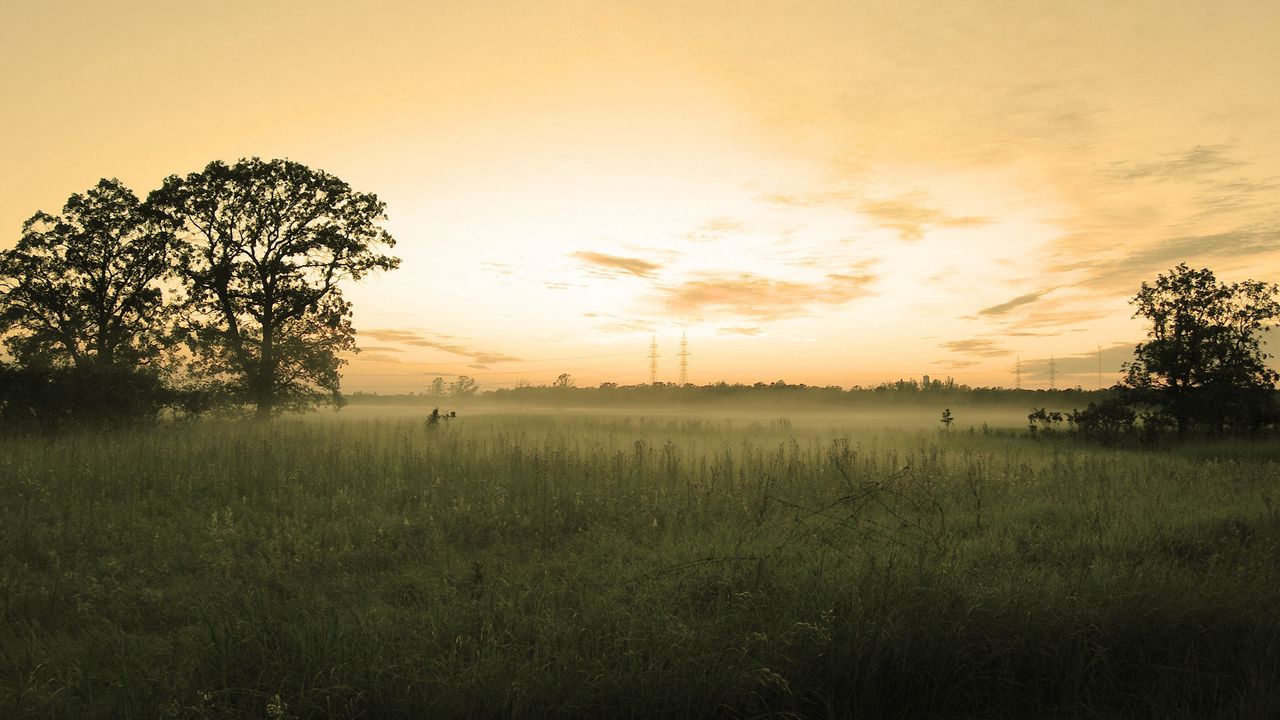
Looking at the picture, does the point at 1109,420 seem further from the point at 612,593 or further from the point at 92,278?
the point at 92,278

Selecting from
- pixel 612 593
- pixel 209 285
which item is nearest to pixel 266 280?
pixel 209 285

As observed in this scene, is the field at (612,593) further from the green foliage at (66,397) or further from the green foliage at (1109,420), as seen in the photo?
the green foliage at (1109,420)

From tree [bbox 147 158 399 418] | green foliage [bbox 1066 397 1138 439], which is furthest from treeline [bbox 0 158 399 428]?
green foliage [bbox 1066 397 1138 439]

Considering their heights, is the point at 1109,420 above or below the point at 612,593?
above

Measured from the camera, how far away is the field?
3885mm

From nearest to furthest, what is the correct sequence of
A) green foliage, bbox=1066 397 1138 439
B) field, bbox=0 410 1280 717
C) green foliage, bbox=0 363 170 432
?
field, bbox=0 410 1280 717 < green foliage, bbox=0 363 170 432 < green foliage, bbox=1066 397 1138 439

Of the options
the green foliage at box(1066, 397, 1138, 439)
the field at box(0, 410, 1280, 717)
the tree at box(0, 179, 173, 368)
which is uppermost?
the tree at box(0, 179, 173, 368)

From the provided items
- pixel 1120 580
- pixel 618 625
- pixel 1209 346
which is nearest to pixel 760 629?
pixel 618 625

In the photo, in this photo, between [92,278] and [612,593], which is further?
[92,278]

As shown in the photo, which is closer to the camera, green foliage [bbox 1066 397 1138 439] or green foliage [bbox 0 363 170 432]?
green foliage [bbox 0 363 170 432]

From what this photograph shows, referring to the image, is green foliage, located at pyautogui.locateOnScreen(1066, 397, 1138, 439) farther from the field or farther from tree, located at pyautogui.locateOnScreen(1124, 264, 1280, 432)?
the field

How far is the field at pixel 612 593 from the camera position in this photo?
388 centimetres

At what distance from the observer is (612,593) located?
5.44 m

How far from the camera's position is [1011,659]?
442 cm
